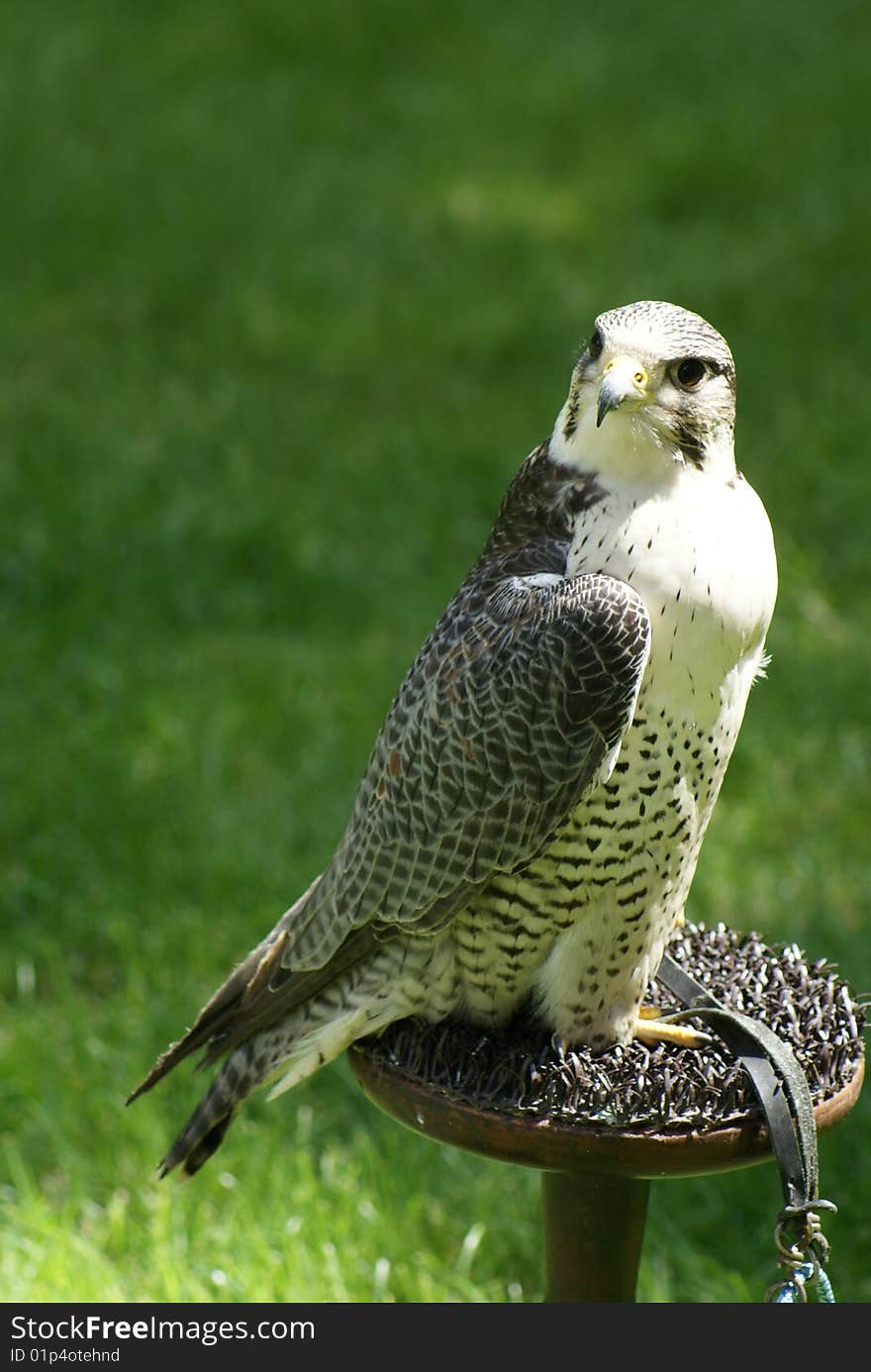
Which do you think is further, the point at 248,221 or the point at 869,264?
the point at 248,221

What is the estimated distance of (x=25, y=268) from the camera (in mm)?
7523

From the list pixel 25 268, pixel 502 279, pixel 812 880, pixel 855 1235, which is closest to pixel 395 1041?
pixel 855 1235

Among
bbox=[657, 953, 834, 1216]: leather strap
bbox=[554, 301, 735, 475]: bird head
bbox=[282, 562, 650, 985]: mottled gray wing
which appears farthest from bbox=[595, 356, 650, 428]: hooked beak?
bbox=[657, 953, 834, 1216]: leather strap

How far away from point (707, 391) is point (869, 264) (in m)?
4.98

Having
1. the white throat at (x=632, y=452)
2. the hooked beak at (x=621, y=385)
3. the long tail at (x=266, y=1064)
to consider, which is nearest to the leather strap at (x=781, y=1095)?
the long tail at (x=266, y=1064)

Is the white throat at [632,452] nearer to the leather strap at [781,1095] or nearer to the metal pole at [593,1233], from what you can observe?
the leather strap at [781,1095]

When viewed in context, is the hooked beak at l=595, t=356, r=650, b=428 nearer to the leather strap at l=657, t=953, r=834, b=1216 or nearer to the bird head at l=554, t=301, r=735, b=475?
the bird head at l=554, t=301, r=735, b=475

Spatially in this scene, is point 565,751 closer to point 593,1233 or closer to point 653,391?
point 653,391

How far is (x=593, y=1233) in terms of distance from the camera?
2.53m

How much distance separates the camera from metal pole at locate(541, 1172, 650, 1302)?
2.52 meters

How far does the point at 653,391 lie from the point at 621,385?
0.08 metres

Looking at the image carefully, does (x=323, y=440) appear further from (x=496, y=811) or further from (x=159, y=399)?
(x=496, y=811)
